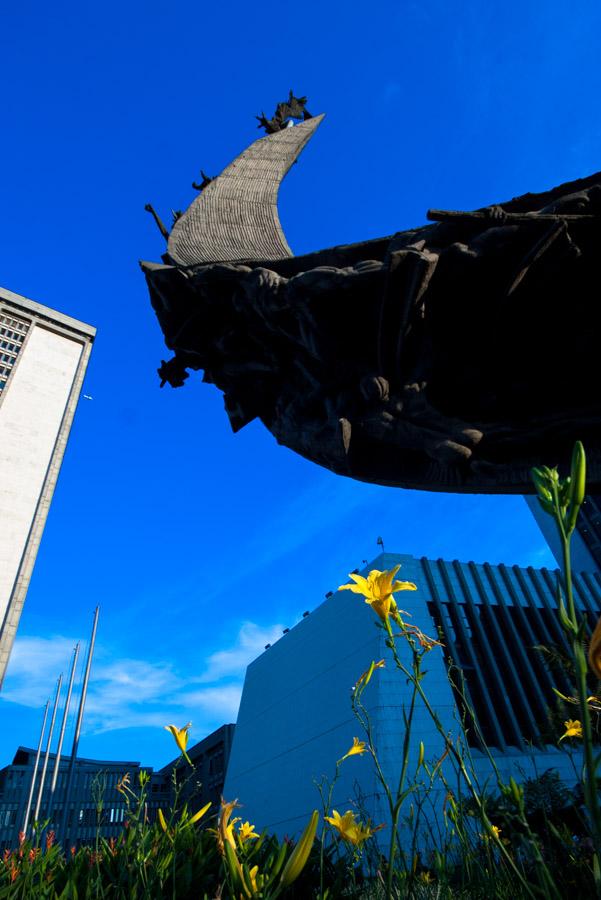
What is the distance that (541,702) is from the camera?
25.7 metres

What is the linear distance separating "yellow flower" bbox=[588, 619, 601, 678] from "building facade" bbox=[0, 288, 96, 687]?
98.4 feet

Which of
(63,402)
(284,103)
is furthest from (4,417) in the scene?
(284,103)

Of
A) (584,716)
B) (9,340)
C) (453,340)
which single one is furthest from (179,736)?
(9,340)

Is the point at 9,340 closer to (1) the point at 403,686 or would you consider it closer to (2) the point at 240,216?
(1) the point at 403,686

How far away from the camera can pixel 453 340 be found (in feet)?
15.3

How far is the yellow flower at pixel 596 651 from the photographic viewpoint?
78 centimetres

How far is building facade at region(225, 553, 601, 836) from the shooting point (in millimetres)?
22922

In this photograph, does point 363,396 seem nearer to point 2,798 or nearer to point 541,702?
point 541,702

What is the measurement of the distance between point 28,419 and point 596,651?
3880 centimetres

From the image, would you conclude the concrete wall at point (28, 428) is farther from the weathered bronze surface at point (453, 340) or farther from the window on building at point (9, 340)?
the weathered bronze surface at point (453, 340)

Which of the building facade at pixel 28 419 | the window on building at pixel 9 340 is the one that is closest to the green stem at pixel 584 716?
the building facade at pixel 28 419

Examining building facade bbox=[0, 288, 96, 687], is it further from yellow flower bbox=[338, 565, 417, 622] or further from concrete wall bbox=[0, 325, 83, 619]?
yellow flower bbox=[338, 565, 417, 622]

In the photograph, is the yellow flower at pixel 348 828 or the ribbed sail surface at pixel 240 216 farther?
the ribbed sail surface at pixel 240 216

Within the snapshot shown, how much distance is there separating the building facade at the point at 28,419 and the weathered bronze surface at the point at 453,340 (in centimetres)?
2719
